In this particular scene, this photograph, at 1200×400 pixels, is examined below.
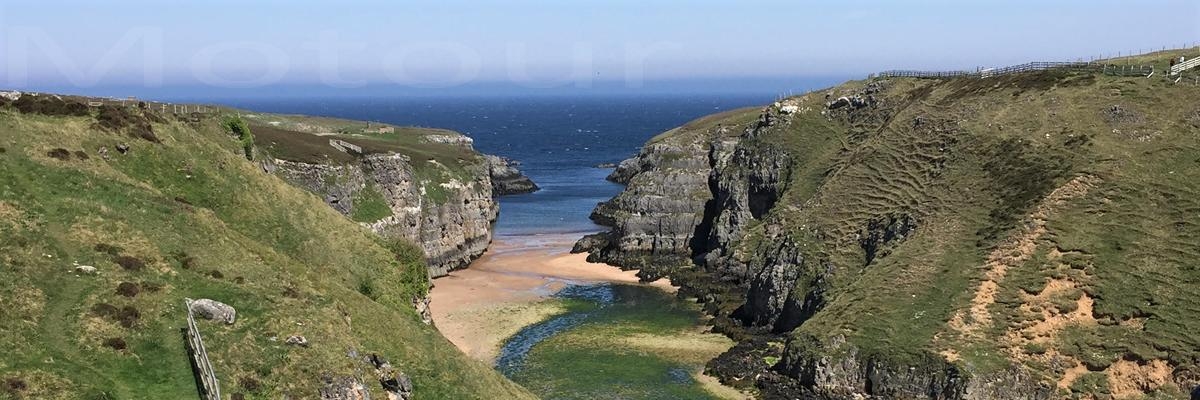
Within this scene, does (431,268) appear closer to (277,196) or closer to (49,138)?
(277,196)

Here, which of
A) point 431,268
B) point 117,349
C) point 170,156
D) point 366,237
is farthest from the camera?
point 431,268

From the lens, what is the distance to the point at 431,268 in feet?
357

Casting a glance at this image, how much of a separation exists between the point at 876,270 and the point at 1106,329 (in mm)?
19133

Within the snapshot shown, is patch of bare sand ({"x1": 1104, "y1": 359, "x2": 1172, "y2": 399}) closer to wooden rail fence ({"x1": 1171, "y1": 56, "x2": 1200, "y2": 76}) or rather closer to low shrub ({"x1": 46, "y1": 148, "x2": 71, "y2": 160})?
wooden rail fence ({"x1": 1171, "y1": 56, "x2": 1200, "y2": 76})

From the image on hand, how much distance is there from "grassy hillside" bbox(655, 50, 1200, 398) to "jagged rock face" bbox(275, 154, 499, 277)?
128 ft

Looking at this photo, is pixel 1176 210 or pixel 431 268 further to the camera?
pixel 431 268

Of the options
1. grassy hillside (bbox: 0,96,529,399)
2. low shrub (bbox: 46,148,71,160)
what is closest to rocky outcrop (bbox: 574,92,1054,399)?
grassy hillside (bbox: 0,96,529,399)

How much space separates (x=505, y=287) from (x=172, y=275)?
63.2 metres

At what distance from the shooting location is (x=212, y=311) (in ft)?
124

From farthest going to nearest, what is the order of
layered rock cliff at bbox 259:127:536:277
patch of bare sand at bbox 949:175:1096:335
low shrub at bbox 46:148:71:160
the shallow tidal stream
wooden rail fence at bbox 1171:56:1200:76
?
layered rock cliff at bbox 259:127:536:277
wooden rail fence at bbox 1171:56:1200:76
the shallow tidal stream
patch of bare sand at bbox 949:175:1096:335
low shrub at bbox 46:148:71:160

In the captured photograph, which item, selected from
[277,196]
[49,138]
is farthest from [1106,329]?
[49,138]

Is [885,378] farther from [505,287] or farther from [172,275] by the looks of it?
[505,287]

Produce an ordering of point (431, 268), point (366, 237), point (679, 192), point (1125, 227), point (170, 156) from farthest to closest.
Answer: point (679, 192), point (431, 268), point (1125, 227), point (366, 237), point (170, 156)

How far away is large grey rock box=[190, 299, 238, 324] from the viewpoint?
37625 mm
